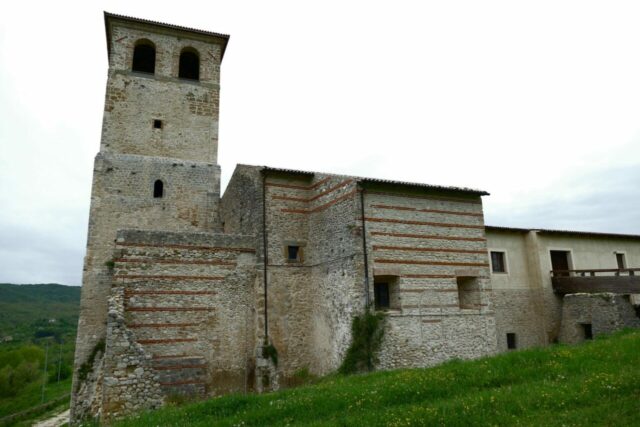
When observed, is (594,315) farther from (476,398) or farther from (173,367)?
(173,367)

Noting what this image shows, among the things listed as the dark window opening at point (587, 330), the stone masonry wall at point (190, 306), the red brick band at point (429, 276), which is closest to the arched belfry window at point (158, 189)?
the stone masonry wall at point (190, 306)

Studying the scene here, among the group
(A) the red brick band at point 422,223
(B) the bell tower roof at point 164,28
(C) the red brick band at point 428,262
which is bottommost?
(C) the red brick band at point 428,262

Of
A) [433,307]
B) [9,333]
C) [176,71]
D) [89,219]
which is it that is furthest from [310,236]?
[9,333]

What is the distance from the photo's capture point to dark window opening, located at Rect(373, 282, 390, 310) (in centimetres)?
1462

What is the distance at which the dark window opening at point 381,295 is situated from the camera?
14.6 meters

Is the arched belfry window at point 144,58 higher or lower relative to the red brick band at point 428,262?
higher

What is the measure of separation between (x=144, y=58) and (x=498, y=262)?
18.7 meters

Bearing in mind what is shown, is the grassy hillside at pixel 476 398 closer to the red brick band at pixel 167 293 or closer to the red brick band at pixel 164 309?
the red brick band at pixel 164 309

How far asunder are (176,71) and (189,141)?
341cm

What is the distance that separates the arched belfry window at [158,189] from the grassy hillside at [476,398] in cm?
1095

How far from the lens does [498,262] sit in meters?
19.4

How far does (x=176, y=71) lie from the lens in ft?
65.9

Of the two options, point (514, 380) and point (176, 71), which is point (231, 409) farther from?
point (176, 71)

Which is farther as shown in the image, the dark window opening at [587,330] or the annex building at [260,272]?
the dark window opening at [587,330]
